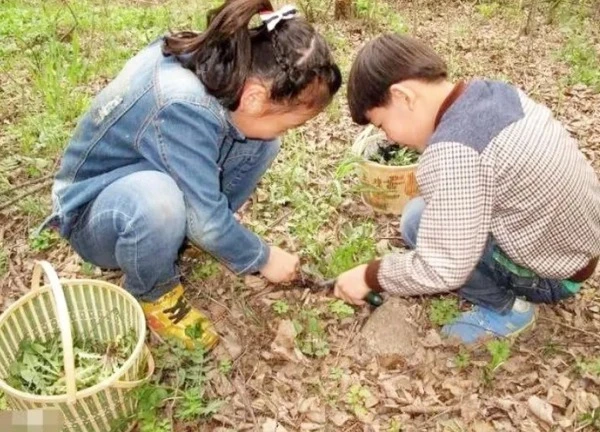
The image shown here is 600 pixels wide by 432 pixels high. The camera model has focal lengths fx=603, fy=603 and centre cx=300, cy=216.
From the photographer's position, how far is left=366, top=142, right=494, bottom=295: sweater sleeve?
1837 mm

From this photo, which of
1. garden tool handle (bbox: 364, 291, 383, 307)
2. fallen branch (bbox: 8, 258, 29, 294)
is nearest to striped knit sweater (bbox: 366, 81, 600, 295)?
garden tool handle (bbox: 364, 291, 383, 307)

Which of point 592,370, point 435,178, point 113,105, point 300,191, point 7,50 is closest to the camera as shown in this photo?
point 435,178

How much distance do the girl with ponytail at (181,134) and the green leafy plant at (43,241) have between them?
0.63 meters

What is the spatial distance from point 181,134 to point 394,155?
142 centimetres

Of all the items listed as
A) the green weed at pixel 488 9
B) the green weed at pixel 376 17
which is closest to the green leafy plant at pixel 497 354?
the green weed at pixel 376 17

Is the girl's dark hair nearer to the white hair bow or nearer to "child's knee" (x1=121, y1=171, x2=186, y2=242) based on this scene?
the white hair bow

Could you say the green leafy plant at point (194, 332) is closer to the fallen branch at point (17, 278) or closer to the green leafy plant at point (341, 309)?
the green leafy plant at point (341, 309)

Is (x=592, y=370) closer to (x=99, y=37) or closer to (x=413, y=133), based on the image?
(x=413, y=133)

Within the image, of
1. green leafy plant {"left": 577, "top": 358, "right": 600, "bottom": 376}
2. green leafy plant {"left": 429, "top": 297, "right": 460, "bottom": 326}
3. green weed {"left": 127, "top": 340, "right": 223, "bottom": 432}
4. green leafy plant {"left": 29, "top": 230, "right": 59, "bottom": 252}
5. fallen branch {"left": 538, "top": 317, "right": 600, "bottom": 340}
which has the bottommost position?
fallen branch {"left": 538, "top": 317, "right": 600, "bottom": 340}

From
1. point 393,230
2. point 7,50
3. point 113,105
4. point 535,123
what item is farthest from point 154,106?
point 7,50

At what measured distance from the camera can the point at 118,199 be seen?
2.06 metres

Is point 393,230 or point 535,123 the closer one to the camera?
point 535,123

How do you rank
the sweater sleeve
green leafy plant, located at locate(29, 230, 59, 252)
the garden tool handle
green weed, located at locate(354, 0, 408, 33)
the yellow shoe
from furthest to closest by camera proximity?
1. green weed, located at locate(354, 0, 408, 33)
2. green leafy plant, located at locate(29, 230, 59, 252)
3. the garden tool handle
4. the yellow shoe
5. the sweater sleeve

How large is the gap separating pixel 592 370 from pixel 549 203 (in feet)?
2.41
